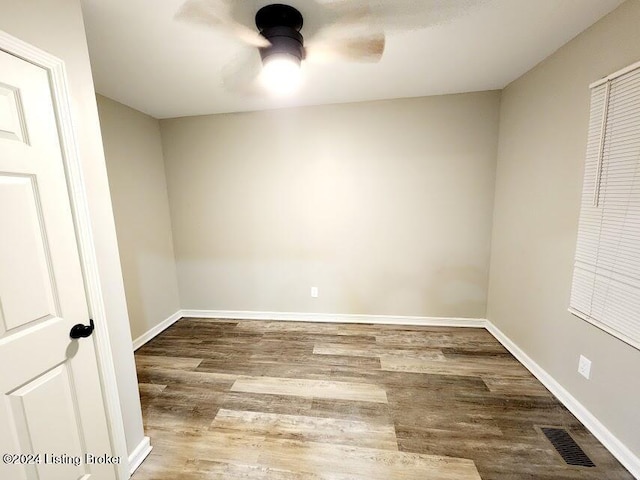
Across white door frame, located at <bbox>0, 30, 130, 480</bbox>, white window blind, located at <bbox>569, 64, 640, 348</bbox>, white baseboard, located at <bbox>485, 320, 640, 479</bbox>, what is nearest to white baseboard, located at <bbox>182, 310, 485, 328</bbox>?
white baseboard, located at <bbox>485, 320, 640, 479</bbox>

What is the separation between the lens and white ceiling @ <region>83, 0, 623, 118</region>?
4.59 ft

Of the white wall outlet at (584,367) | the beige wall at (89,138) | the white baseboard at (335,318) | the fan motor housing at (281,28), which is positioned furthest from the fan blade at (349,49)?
the white baseboard at (335,318)

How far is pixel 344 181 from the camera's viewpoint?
288 cm

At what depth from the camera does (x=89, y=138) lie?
1216 millimetres

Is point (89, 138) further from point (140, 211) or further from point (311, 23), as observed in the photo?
point (140, 211)

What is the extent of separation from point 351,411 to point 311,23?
252 centimetres

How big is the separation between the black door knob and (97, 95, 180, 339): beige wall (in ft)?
5.12

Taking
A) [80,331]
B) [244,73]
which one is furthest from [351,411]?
[244,73]

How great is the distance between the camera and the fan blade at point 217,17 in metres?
1.30

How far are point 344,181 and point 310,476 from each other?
2.50 metres

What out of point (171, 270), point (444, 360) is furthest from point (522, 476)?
point (171, 270)

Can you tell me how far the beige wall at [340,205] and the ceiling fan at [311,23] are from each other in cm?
114

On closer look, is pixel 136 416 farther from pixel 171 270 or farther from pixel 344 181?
pixel 344 181

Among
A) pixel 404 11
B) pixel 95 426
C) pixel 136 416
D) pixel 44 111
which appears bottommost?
pixel 136 416
